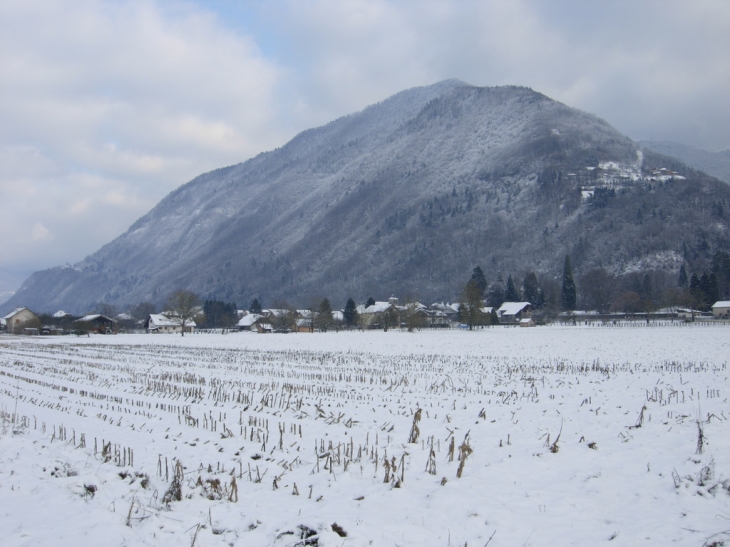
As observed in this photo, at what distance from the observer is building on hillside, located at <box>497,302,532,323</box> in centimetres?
12793

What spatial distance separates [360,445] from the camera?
38.1ft

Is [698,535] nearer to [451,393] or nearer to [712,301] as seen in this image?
[451,393]

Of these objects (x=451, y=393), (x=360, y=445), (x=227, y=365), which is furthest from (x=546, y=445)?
(x=227, y=365)

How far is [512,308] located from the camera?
5162 inches

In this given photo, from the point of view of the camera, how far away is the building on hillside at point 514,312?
420 ft

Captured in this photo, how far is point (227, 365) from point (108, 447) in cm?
2250

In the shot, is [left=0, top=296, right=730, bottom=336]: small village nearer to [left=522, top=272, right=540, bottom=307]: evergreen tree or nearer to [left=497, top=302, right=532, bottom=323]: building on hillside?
[left=497, top=302, right=532, bottom=323]: building on hillside

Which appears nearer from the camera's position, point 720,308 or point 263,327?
point 720,308

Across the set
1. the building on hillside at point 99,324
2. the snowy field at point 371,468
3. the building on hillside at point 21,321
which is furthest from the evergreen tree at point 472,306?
the building on hillside at point 21,321

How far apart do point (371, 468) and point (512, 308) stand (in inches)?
5007

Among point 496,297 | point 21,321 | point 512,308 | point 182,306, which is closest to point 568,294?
point 496,297

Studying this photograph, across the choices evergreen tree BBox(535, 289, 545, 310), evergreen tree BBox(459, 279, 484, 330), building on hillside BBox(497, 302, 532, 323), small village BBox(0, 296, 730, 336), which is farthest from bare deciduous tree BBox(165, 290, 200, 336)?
evergreen tree BBox(535, 289, 545, 310)

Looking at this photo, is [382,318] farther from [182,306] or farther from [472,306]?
[182,306]

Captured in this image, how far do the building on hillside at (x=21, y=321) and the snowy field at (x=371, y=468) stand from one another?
119 metres
